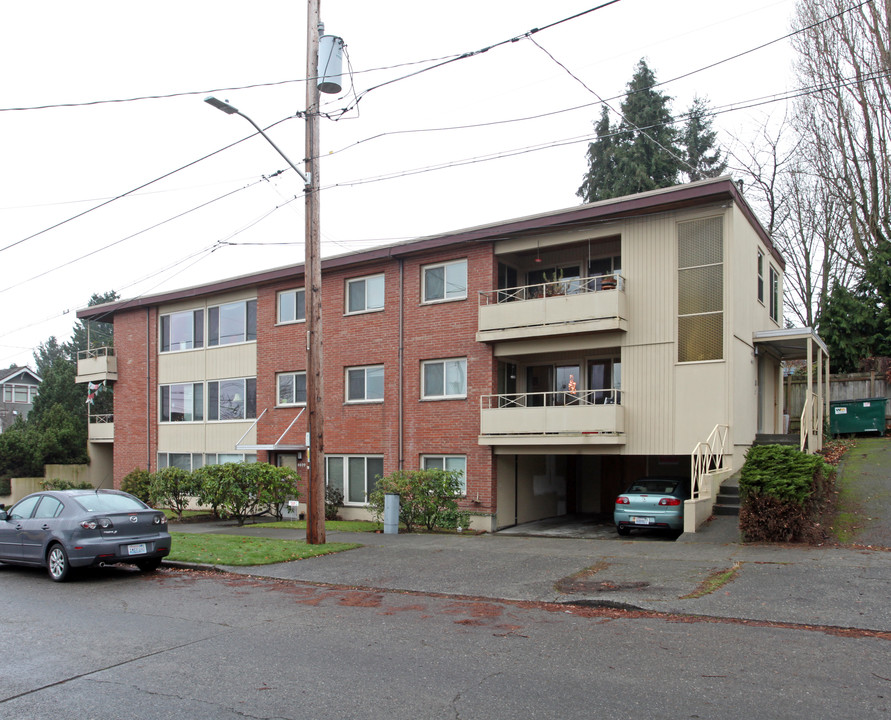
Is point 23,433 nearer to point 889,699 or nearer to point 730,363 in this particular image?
point 730,363

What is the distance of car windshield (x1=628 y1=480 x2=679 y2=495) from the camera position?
658 inches

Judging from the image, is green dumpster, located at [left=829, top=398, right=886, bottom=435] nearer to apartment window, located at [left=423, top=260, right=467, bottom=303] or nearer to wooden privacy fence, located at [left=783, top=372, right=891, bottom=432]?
wooden privacy fence, located at [left=783, top=372, right=891, bottom=432]

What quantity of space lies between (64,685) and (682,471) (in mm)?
17807

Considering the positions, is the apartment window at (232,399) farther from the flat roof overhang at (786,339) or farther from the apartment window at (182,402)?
the flat roof overhang at (786,339)

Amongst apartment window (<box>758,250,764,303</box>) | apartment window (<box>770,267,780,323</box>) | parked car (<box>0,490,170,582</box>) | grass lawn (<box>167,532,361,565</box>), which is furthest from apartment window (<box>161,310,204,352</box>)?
apartment window (<box>770,267,780,323</box>)

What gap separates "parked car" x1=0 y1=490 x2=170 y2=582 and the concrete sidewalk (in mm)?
1401

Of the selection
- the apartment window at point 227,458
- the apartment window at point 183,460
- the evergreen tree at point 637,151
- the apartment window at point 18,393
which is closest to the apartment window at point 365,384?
the apartment window at point 227,458

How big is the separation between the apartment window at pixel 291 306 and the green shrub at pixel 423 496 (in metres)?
7.70

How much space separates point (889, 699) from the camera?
18.2ft

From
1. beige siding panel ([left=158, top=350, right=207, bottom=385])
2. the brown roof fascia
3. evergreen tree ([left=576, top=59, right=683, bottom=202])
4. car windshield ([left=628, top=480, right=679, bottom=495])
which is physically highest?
evergreen tree ([left=576, top=59, right=683, bottom=202])

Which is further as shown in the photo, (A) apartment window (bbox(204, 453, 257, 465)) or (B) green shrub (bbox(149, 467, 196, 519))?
(A) apartment window (bbox(204, 453, 257, 465))

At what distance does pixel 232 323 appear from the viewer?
26.5 m

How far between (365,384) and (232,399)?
20.3 ft

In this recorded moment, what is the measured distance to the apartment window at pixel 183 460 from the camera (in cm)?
2731
